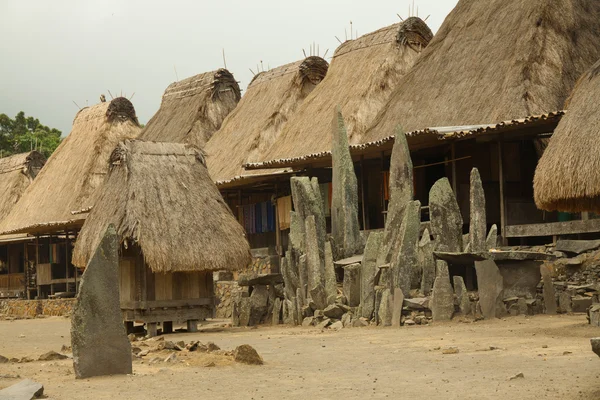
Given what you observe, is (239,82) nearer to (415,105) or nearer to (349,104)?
(349,104)

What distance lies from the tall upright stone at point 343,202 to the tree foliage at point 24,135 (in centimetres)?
2765

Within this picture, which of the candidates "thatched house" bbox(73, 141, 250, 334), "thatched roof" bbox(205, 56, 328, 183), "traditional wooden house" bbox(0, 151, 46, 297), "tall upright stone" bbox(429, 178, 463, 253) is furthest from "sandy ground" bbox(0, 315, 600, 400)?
"traditional wooden house" bbox(0, 151, 46, 297)

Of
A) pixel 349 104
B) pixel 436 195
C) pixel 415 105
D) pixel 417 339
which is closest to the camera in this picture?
pixel 417 339

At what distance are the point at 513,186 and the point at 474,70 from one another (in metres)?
2.51

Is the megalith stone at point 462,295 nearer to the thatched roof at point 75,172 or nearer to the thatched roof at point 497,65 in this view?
the thatched roof at point 497,65

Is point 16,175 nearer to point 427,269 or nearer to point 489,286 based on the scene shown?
point 427,269

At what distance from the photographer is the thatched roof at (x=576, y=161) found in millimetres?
11586

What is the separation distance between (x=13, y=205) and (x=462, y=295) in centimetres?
2350

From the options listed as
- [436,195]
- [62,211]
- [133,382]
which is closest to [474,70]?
[436,195]

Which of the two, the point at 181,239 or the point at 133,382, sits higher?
the point at 181,239

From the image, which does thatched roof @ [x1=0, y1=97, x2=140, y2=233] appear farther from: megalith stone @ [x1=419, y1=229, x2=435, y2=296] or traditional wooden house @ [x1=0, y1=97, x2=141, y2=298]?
megalith stone @ [x1=419, y1=229, x2=435, y2=296]

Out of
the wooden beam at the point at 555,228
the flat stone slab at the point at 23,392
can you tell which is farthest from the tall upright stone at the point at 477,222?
the flat stone slab at the point at 23,392

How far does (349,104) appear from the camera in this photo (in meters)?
21.8

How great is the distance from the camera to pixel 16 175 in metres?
34.4
